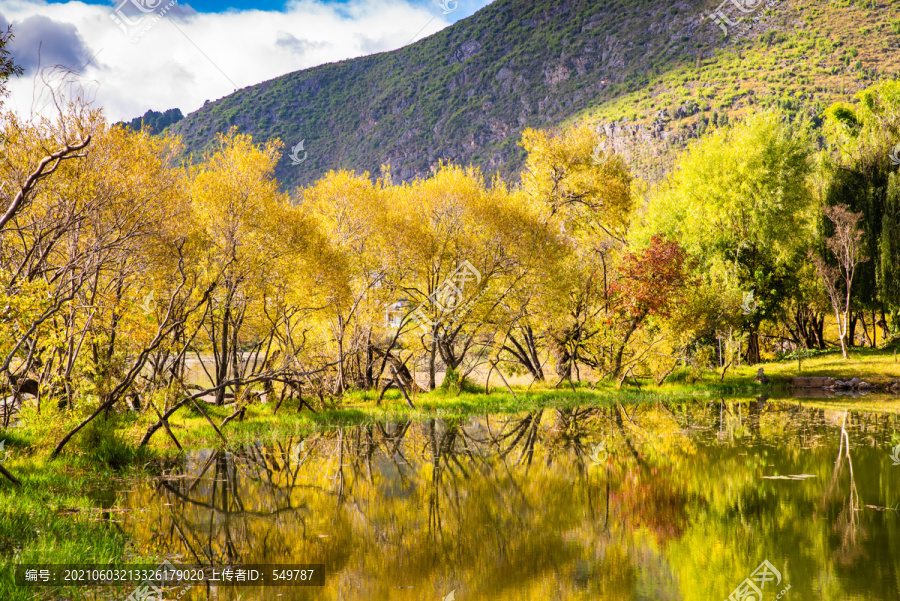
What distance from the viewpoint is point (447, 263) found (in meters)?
26.5

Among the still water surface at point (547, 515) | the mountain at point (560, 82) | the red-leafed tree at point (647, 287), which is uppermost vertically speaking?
the mountain at point (560, 82)

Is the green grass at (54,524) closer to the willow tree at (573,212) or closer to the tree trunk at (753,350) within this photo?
the willow tree at (573,212)

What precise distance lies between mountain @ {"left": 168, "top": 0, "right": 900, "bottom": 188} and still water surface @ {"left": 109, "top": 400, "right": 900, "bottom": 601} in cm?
7871

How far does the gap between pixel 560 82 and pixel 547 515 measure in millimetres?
149696

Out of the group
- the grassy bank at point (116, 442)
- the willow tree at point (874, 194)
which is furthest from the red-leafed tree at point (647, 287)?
the willow tree at point (874, 194)

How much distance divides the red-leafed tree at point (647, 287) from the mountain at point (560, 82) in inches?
2435

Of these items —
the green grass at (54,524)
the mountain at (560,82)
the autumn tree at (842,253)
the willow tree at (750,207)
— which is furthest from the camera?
the mountain at (560,82)

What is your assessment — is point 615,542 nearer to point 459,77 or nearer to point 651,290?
A: point 651,290

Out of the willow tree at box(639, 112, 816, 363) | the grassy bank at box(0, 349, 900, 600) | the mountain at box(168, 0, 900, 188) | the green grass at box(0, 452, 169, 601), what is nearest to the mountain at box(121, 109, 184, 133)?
the mountain at box(168, 0, 900, 188)

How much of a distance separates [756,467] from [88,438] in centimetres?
1366

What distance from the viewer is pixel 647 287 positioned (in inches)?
1101

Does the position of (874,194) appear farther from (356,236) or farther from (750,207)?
(356,236)

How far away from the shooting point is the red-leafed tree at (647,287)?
28.1m

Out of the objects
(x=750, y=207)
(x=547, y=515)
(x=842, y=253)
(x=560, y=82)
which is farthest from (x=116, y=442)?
(x=560, y=82)
